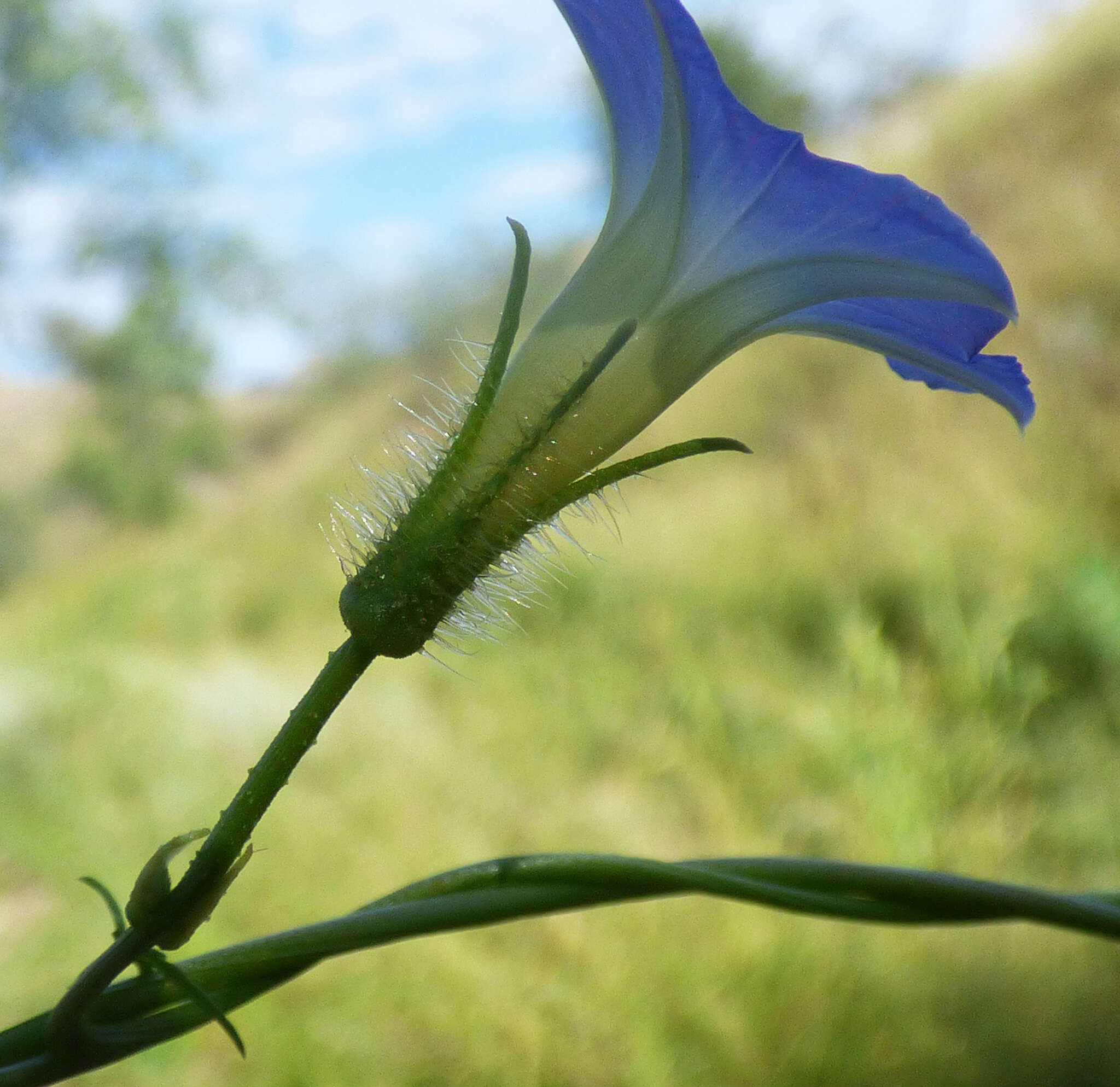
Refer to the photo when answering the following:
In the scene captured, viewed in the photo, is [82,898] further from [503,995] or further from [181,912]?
[181,912]

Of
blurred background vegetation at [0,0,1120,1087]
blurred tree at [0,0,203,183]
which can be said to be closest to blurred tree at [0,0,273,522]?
blurred tree at [0,0,203,183]

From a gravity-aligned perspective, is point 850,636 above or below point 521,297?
above

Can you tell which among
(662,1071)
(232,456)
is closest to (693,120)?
(662,1071)

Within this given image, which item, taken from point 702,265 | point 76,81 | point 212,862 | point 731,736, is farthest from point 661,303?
point 76,81

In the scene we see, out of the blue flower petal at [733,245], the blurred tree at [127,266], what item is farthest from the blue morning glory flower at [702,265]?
the blurred tree at [127,266]

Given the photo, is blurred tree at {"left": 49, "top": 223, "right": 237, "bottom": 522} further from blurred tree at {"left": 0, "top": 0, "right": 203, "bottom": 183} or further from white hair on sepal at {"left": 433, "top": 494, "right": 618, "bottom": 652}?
white hair on sepal at {"left": 433, "top": 494, "right": 618, "bottom": 652}

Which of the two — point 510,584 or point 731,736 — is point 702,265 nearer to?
point 510,584

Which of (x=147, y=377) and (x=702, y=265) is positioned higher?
(x=147, y=377)
